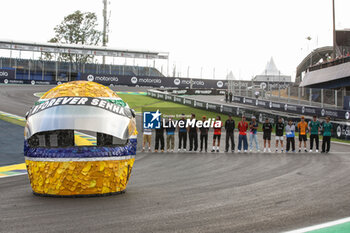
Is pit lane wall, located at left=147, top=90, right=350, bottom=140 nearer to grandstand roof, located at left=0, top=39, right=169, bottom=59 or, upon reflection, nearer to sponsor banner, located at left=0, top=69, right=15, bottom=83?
sponsor banner, located at left=0, top=69, right=15, bottom=83

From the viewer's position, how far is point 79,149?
7797 millimetres

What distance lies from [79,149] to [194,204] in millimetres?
2321

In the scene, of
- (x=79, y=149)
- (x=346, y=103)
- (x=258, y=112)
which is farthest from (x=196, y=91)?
(x=79, y=149)

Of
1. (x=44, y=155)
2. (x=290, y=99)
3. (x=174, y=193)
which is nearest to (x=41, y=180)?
(x=44, y=155)

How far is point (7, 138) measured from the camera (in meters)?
19.8

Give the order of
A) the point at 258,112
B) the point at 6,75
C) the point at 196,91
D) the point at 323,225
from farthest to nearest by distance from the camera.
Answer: the point at 196,91, the point at 6,75, the point at 258,112, the point at 323,225

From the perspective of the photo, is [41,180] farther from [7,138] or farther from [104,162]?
[7,138]

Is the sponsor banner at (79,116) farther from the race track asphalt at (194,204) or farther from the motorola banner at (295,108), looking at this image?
the motorola banner at (295,108)

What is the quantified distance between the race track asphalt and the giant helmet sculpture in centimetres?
29

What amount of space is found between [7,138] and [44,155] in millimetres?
13137

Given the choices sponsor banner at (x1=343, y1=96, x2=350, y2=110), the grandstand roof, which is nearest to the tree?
the grandstand roof

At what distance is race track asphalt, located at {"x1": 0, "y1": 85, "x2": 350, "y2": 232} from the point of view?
20.2 ft

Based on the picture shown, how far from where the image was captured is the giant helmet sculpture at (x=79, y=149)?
7750 millimetres

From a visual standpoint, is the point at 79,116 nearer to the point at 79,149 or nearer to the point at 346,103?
the point at 79,149
